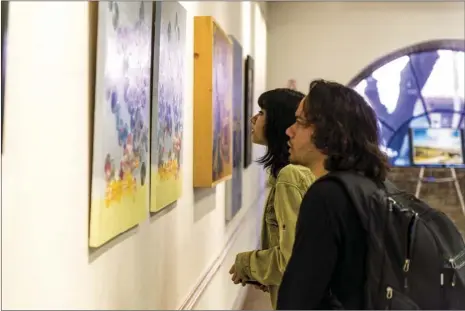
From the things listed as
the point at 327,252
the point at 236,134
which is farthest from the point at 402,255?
the point at 236,134

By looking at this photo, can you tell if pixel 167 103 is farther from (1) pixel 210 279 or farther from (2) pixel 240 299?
(2) pixel 240 299

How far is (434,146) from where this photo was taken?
6.98 m

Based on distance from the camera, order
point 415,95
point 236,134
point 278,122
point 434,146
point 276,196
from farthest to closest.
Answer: point 415,95
point 434,146
point 236,134
point 278,122
point 276,196

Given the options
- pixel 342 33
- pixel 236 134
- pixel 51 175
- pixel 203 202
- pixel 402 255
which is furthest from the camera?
pixel 342 33

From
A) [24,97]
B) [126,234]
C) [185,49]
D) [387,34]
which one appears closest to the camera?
[24,97]

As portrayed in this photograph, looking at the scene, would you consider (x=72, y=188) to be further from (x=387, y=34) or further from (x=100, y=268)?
(x=387, y=34)

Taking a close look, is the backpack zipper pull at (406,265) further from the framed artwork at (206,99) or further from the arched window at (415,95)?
the arched window at (415,95)

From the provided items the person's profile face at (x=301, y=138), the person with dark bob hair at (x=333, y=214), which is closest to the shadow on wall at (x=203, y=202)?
the person's profile face at (x=301, y=138)

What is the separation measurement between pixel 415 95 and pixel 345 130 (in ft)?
19.8

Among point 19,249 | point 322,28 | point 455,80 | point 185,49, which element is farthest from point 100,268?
point 455,80

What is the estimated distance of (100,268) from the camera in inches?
61.1

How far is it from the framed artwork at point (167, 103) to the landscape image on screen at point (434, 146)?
5117mm

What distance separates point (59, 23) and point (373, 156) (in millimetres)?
782

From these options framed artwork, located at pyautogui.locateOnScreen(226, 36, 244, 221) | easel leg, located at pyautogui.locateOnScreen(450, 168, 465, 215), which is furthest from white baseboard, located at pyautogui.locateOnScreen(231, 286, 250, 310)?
easel leg, located at pyautogui.locateOnScreen(450, 168, 465, 215)
